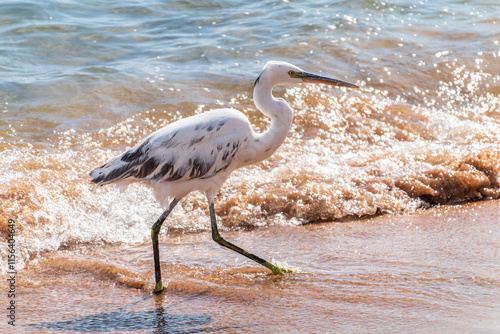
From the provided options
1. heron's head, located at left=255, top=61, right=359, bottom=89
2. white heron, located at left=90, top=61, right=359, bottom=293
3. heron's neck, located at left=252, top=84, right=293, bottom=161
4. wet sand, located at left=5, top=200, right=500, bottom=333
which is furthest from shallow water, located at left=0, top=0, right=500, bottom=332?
heron's head, located at left=255, top=61, right=359, bottom=89

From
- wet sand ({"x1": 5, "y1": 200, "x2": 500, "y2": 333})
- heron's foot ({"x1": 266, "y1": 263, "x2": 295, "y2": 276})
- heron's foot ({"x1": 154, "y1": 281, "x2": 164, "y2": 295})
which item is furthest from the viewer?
heron's foot ({"x1": 266, "y1": 263, "x2": 295, "y2": 276})

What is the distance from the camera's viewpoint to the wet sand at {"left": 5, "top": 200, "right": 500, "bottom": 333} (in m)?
3.60

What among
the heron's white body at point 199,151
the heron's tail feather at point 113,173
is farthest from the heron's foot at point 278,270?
the heron's tail feather at point 113,173

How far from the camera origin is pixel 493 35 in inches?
412

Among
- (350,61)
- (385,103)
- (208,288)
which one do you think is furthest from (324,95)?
(208,288)

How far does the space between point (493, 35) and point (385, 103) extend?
3.33m

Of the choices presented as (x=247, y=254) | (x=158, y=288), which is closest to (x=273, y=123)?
(x=247, y=254)

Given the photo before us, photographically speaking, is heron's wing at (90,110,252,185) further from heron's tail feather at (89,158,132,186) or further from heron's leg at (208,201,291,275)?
heron's leg at (208,201,291,275)

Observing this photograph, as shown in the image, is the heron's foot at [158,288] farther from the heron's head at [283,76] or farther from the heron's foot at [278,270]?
the heron's head at [283,76]

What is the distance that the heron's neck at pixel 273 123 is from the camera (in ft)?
15.0

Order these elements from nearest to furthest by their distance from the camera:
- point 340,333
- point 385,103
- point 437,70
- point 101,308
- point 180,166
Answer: point 340,333 < point 101,308 < point 180,166 < point 385,103 < point 437,70

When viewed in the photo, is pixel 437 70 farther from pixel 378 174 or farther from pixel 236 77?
pixel 378 174

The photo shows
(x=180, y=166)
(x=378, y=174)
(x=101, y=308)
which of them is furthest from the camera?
(x=378, y=174)

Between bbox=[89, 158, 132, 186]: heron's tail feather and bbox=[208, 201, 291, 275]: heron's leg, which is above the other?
bbox=[89, 158, 132, 186]: heron's tail feather
